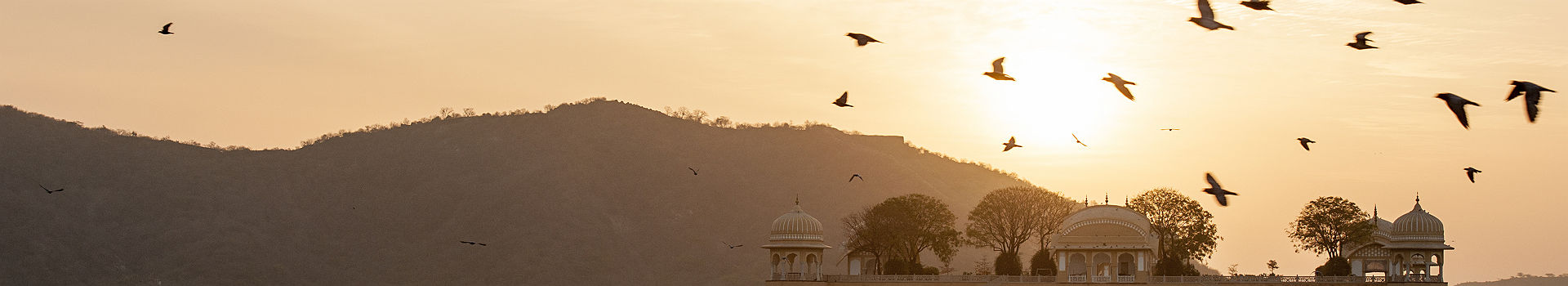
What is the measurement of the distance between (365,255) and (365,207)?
18250 millimetres

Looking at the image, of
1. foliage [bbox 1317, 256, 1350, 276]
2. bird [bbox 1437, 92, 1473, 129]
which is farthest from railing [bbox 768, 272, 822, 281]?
bird [bbox 1437, 92, 1473, 129]

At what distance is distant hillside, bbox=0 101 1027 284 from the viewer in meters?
159

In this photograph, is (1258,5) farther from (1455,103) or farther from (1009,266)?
(1009,266)

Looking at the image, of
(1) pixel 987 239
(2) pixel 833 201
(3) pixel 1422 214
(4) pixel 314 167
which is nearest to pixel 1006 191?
(1) pixel 987 239

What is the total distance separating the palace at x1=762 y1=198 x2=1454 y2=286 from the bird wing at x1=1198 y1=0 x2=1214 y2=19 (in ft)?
128

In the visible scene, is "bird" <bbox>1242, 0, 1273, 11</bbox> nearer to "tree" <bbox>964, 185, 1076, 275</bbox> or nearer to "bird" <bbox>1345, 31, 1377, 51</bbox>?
"bird" <bbox>1345, 31, 1377, 51</bbox>

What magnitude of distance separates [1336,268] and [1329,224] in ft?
10.7

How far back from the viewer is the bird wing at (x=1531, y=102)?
31719mm

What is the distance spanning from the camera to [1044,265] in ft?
262

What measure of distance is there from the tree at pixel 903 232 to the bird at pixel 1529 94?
4921 centimetres

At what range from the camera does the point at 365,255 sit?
16688cm

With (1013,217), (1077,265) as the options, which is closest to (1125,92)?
(1077,265)

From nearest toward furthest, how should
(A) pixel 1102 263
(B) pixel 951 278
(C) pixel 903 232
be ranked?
(B) pixel 951 278 → (A) pixel 1102 263 → (C) pixel 903 232

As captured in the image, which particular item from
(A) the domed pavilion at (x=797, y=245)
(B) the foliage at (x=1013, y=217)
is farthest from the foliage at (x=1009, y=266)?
(A) the domed pavilion at (x=797, y=245)
